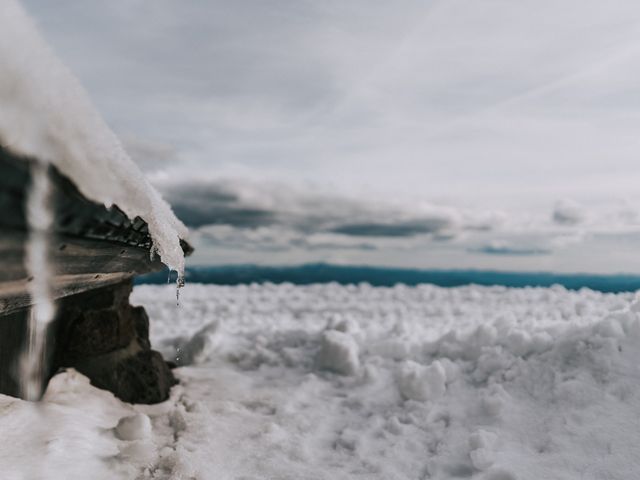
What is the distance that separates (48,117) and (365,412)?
3627 mm

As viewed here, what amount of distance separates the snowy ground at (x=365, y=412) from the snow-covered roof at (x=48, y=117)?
6.08 ft

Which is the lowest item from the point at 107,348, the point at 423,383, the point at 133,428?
the point at 133,428

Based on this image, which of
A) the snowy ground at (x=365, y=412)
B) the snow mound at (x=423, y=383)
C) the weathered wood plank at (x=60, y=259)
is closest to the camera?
the weathered wood plank at (x=60, y=259)

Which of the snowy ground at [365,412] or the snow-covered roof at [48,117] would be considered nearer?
the snow-covered roof at [48,117]

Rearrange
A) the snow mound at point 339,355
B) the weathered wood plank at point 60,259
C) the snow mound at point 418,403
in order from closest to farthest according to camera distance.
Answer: the weathered wood plank at point 60,259 → the snow mound at point 418,403 → the snow mound at point 339,355

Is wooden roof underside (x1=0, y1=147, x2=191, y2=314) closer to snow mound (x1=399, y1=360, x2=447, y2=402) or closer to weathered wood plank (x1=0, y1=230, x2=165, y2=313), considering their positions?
weathered wood plank (x1=0, y1=230, x2=165, y2=313)

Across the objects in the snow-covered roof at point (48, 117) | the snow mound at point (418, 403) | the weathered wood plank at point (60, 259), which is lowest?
the snow mound at point (418, 403)

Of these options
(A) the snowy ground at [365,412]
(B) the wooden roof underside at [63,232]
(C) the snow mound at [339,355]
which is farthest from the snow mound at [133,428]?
(C) the snow mound at [339,355]

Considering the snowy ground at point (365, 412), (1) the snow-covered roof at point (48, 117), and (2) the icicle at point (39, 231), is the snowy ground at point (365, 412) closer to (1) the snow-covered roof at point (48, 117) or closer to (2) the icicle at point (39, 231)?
(2) the icicle at point (39, 231)

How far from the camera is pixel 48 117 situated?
1.00 meters

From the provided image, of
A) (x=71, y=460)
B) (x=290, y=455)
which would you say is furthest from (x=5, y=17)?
(x=290, y=455)

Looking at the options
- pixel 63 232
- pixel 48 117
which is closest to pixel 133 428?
pixel 63 232

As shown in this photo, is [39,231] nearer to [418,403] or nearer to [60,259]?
[60,259]

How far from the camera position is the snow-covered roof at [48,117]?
91cm
